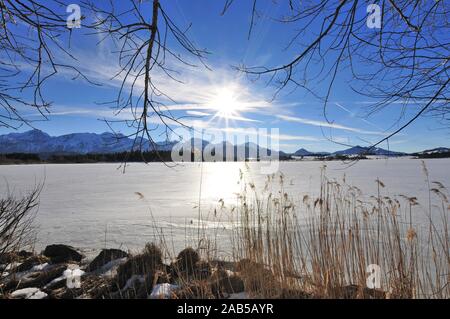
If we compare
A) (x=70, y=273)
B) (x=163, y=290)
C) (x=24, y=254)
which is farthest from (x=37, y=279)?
(x=163, y=290)

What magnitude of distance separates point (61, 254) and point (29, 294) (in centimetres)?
105

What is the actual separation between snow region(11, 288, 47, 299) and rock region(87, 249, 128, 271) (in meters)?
0.59

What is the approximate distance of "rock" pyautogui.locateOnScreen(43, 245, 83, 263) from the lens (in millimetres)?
3734

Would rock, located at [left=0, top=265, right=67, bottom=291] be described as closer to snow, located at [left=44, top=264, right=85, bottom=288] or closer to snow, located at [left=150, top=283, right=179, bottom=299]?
snow, located at [left=44, top=264, right=85, bottom=288]

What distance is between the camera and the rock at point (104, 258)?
3410mm

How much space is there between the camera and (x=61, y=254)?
3818 millimetres

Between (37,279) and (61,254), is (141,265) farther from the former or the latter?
(61,254)

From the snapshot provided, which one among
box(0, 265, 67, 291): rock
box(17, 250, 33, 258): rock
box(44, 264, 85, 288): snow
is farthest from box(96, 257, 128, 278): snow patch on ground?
box(17, 250, 33, 258): rock

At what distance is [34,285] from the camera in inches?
122

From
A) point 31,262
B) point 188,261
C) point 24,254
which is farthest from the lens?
point 24,254

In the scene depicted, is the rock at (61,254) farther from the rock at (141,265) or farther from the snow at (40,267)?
the rock at (141,265)

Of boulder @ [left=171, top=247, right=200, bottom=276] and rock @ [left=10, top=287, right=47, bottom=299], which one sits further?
boulder @ [left=171, top=247, right=200, bottom=276]
